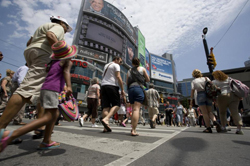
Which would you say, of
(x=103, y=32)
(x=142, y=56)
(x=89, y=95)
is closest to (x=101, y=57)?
(x=103, y=32)

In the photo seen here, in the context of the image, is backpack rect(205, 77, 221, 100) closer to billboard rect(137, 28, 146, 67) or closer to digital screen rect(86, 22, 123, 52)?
digital screen rect(86, 22, 123, 52)

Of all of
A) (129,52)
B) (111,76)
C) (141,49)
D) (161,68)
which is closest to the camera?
(111,76)

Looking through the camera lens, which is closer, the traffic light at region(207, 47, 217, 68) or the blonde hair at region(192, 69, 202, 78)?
the blonde hair at region(192, 69, 202, 78)

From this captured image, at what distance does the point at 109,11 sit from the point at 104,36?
38.2ft

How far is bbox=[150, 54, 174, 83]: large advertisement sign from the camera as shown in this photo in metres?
64.1

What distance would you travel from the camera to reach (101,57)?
4222cm

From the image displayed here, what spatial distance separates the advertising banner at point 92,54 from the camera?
127 ft

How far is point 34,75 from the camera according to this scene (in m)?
1.79

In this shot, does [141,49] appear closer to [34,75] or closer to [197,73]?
[197,73]

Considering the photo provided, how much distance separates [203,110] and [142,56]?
57758 mm

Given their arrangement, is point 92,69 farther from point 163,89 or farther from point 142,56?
point 163,89

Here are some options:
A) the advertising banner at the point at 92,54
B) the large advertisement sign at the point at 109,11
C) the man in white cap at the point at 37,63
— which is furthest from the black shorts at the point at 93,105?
the large advertisement sign at the point at 109,11

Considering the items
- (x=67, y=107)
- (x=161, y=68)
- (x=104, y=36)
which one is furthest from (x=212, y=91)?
(x=161, y=68)

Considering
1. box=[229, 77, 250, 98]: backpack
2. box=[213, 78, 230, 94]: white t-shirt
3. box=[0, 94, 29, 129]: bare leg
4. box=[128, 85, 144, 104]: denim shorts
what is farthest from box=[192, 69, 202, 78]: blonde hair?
box=[0, 94, 29, 129]: bare leg
